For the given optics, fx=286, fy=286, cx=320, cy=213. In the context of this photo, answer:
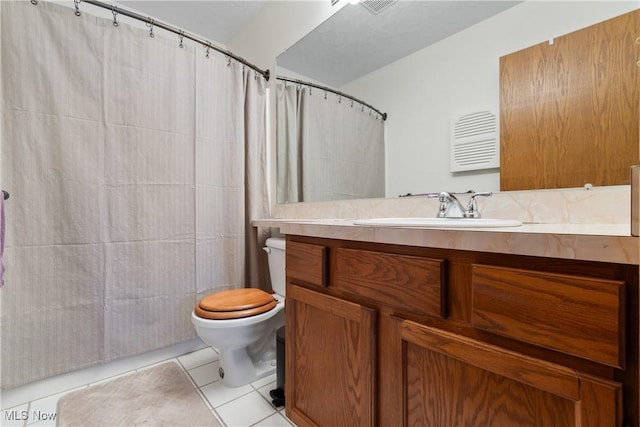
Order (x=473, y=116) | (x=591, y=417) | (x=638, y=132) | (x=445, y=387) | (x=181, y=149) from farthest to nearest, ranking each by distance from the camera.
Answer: (x=181, y=149) → (x=473, y=116) → (x=638, y=132) → (x=445, y=387) → (x=591, y=417)

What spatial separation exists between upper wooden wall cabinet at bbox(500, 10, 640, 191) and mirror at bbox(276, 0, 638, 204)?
4cm

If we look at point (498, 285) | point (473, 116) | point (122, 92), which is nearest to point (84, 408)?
point (122, 92)

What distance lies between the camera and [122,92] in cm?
151

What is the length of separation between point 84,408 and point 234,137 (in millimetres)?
1567

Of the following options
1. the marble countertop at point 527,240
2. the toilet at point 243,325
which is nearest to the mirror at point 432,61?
the marble countertop at point 527,240

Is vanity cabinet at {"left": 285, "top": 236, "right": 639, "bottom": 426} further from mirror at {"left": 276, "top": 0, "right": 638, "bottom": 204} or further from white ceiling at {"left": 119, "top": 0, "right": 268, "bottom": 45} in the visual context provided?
white ceiling at {"left": 119, "top": 0, "right": 268, "bottom": 45}

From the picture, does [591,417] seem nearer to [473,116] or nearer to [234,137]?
[473,116]

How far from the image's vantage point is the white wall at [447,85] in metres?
0.91

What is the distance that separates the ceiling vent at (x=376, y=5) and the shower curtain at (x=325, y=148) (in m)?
0.43

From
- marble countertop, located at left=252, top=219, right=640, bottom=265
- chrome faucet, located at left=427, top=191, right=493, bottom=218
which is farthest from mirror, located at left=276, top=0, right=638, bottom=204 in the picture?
marble countertop, located at left=252, top=219, right=640, bottom=265

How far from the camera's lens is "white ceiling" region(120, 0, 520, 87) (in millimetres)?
1154

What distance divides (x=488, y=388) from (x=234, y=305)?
3.60 ft

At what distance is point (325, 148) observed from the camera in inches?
67.0

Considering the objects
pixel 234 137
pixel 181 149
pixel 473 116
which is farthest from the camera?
pixel 234 137
